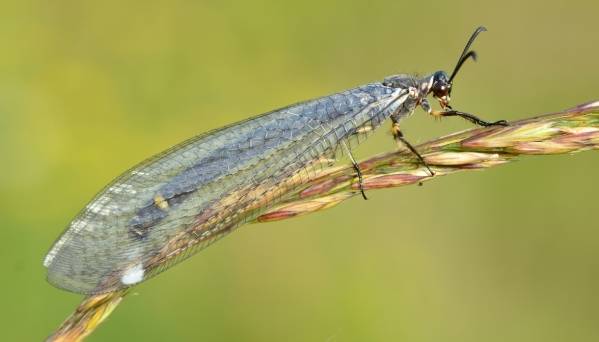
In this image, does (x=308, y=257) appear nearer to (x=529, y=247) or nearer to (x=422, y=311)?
(x=422, y=311)

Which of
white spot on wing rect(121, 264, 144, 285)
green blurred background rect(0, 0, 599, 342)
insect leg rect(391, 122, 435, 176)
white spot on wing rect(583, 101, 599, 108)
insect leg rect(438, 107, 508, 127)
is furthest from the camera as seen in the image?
green blurred background rect(0, 0, 599, 342)

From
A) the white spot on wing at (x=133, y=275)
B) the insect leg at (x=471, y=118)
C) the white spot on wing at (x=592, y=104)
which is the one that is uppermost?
the insect leg at (x=471, y=118)

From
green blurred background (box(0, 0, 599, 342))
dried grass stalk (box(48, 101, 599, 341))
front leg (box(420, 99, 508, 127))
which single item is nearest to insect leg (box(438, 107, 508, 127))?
front leg (box(420, 99, 508, 127))

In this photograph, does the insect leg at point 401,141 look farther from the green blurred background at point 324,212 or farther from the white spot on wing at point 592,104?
the green blurred background at point 324,212

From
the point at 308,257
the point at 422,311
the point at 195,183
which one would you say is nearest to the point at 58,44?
the point at 308,257

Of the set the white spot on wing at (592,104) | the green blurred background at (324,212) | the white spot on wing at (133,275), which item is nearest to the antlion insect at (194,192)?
the white spot on wing at (133,275)

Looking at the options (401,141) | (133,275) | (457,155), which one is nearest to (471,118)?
(401,141)

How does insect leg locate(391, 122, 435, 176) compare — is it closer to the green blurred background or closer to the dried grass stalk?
the dried grass stalk
